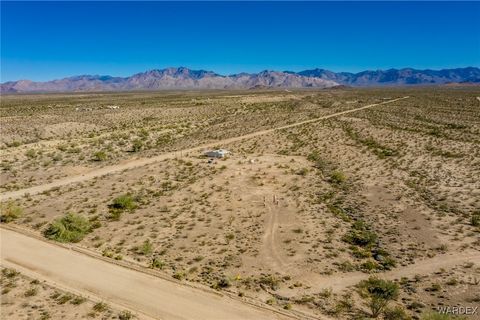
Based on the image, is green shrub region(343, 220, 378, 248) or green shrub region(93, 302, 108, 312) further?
green shrub region(343, 220, 378, 248)

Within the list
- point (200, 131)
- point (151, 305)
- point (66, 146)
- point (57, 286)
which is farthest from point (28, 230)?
point (200, 131)

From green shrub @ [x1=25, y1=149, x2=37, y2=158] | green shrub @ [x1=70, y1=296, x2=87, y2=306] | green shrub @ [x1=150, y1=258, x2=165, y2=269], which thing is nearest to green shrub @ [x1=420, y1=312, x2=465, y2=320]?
green shrub @ [x1=150, y1=258, x2=165, y2=269]

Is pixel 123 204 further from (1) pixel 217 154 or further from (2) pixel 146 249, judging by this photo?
(1) pixel 217 154

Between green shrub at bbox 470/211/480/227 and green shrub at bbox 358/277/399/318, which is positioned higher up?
green shrub at bbox 470/211/480/227

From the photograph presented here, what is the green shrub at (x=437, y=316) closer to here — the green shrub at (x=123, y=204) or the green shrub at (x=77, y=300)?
the green shrub at (x=77, y=300)

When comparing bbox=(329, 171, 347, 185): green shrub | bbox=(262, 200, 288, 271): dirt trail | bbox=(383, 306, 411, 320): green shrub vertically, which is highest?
bbox=(329, 171, 347, 185): green shrub

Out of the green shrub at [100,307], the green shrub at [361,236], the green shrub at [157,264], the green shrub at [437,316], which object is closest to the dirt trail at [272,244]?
the green shrub at [361,236]

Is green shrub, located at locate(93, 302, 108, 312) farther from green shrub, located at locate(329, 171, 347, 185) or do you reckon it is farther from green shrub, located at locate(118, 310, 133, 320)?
green shrub, located at locate(329, 171, 347, 185)

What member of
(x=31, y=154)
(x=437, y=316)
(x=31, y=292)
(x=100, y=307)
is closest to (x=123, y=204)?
(x=31, y=292)
